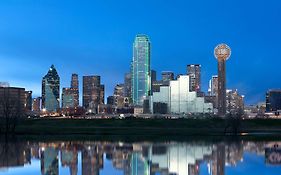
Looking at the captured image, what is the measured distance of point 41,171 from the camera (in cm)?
3041

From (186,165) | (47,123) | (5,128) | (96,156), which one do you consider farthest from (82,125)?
(186,165)

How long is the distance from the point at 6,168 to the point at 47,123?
97.9 metres

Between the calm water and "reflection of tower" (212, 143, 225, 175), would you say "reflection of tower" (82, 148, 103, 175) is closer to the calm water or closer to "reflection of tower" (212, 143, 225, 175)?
the calm water

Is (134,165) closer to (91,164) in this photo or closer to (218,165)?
(91,164)

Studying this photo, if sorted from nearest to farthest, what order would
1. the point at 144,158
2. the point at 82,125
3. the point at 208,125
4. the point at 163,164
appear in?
1. the point at 163,164
2. the point at 144,158
3. the point at 82,125
4. the point at 208,125

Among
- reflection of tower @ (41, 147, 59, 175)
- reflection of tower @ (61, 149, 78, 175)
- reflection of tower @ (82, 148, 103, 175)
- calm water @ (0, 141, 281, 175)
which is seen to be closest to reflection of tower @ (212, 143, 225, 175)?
calm water @ (0, 141, 281, 175)

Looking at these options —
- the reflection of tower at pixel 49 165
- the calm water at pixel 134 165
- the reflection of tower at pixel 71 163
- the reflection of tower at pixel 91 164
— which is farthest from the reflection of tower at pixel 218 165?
the reflection of tower at pixel 49 165

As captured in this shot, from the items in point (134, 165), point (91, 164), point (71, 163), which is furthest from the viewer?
point (71, 163)

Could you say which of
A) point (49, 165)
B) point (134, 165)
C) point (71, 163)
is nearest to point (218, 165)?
point (134, 165)

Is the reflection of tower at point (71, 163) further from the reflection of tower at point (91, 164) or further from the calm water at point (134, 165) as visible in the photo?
the reflection of tower at point (91, 164)

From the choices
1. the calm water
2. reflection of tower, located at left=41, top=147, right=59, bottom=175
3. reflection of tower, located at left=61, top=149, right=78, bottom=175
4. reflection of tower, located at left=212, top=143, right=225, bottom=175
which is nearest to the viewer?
reflection of tower, located at left=212, top=143, right=225, bottom=175

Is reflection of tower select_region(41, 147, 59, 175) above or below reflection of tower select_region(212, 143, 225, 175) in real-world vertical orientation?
below

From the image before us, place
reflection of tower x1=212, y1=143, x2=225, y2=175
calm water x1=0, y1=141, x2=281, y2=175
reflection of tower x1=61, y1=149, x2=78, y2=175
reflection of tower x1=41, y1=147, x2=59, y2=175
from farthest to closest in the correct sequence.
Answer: reflection of tower x1=61, y1=149, x2=78, y2=175
reflection of tower x1=41, y1=147, x2=59, y2=175
calm water x1=0, y1=141, x2=281, y2=175
reflection of tower x1=212, y1=143, x2=225, y2=175

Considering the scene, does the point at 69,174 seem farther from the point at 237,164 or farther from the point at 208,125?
the point at 208,125
